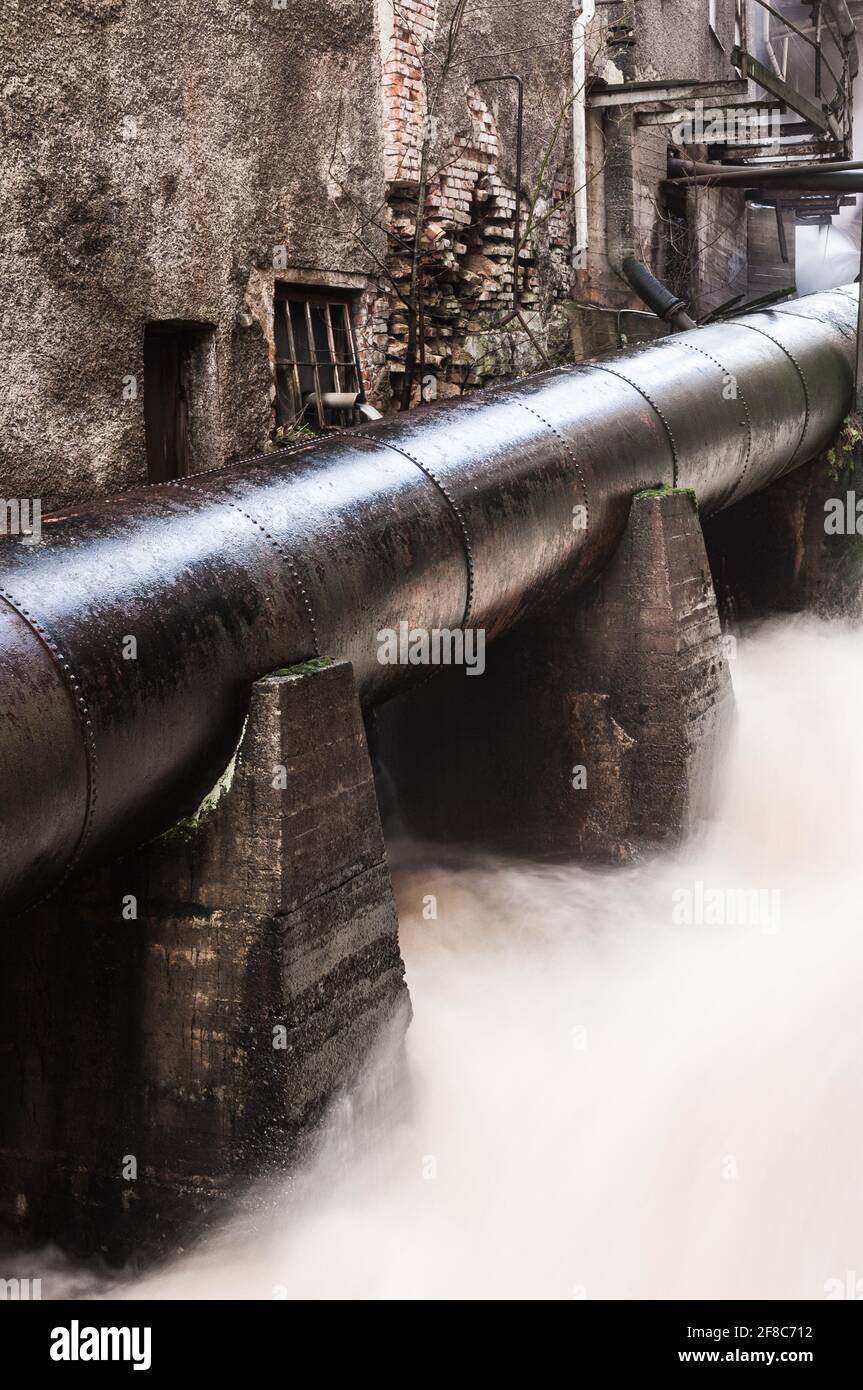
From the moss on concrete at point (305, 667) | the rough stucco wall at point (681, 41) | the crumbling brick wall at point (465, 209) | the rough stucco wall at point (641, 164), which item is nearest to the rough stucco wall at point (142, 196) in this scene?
the crumbling brick wall at point (465, 209)

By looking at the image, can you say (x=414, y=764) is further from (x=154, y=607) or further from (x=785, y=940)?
(x=154, y=607)

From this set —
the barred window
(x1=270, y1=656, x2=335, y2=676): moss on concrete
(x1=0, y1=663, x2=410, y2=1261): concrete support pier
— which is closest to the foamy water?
(x1=0, y1=663, x2=410, y2=1261): concrete support pier

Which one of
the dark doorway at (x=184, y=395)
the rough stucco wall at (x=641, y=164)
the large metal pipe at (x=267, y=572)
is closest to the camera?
the large metal pipe at (x=267, y=572)

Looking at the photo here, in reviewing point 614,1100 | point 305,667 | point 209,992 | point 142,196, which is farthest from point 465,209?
point 209,992

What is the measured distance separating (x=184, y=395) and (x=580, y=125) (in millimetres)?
5416

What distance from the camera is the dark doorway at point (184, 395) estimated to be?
7371mm

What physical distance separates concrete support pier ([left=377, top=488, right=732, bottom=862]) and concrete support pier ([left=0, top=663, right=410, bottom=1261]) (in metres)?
2.34

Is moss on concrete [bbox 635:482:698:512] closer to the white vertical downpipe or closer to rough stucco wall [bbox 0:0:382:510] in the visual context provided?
rough stucco wall [bbox 0:0:382:510]

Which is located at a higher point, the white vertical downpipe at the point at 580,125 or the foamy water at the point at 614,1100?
the white vertical downpipe at the point at 580,125

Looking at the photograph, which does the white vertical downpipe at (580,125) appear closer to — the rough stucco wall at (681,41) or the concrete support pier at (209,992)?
the rough stucco wall at (681,41)

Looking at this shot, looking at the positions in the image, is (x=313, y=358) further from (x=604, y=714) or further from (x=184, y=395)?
(x=604, y=714)

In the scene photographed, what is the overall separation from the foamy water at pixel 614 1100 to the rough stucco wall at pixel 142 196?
262 cm
